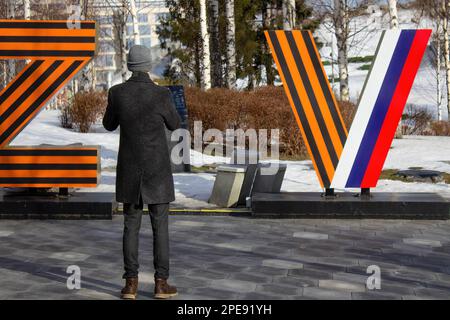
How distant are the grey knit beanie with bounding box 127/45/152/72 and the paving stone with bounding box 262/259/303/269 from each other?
88.8 inches

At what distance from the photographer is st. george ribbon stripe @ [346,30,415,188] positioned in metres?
9.62

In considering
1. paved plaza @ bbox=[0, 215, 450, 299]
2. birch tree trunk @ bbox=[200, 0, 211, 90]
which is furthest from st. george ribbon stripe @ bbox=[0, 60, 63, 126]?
birch tree trunk @ bbox=[200, 0, 211, 90]

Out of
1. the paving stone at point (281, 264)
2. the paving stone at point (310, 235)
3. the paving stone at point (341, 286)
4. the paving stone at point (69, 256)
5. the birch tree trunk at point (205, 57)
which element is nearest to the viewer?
the paving stone at point (341, 286)

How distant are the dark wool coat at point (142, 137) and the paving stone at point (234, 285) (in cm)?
92

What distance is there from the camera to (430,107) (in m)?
48.9

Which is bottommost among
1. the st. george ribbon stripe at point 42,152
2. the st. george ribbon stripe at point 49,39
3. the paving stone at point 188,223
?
the paving stone at point 188,223

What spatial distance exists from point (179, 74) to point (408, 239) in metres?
28.8

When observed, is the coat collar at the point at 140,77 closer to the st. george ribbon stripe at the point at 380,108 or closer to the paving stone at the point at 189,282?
the paving stone at the point at 189,282

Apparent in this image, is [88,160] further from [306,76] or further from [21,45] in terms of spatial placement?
[306,76]

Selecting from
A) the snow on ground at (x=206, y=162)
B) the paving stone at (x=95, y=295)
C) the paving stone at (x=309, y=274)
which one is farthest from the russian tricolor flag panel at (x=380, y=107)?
the paving stone at (x=95, y=295)

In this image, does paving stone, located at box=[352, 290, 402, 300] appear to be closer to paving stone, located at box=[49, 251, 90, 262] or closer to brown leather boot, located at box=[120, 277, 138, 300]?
brown leather boot, located at box=[120, 277, 138, 300]

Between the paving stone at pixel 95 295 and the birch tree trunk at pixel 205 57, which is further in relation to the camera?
the birch tree trunk at pixel 205 57

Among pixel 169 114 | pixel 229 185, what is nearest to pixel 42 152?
pixel 229 185

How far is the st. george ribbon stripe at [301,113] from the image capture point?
9859mm
